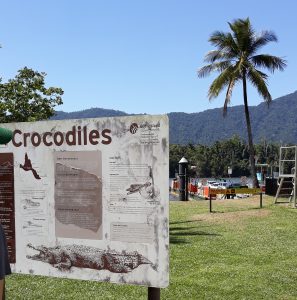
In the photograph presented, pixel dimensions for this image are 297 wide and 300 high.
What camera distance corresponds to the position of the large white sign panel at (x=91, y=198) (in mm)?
4539

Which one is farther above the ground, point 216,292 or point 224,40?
point 224,40

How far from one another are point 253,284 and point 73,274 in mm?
3276

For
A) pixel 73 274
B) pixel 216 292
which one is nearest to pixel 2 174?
pixel 73 274

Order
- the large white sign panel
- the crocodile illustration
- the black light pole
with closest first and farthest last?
the large white sign panel < the crocodile illustration < the black light pole

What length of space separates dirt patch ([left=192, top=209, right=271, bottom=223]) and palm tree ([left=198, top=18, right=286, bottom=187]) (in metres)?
10.6

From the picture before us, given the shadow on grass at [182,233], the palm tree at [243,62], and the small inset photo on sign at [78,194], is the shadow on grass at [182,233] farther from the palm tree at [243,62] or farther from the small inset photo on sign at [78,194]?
the palm tree at [243,62]

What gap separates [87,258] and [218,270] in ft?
12.4

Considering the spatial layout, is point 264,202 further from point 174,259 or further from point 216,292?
point 216,292

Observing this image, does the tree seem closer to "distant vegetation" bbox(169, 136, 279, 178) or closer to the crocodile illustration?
the crocodile illustration

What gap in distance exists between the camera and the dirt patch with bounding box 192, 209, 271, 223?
1541cm

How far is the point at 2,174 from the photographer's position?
5.45m

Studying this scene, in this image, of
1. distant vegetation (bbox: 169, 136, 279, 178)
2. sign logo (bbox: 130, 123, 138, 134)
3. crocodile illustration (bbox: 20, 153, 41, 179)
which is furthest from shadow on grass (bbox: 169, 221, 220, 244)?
distant vegetation (bbox: 169, 136, 279, 178)

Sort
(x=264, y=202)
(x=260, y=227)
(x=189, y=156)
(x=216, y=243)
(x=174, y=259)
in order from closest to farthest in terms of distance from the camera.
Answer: (x=174, y=259), (x=216, y=243), (x=260, y=227), (x=264, y=202), (x=189, y=156)

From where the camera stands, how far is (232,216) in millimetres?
16141
